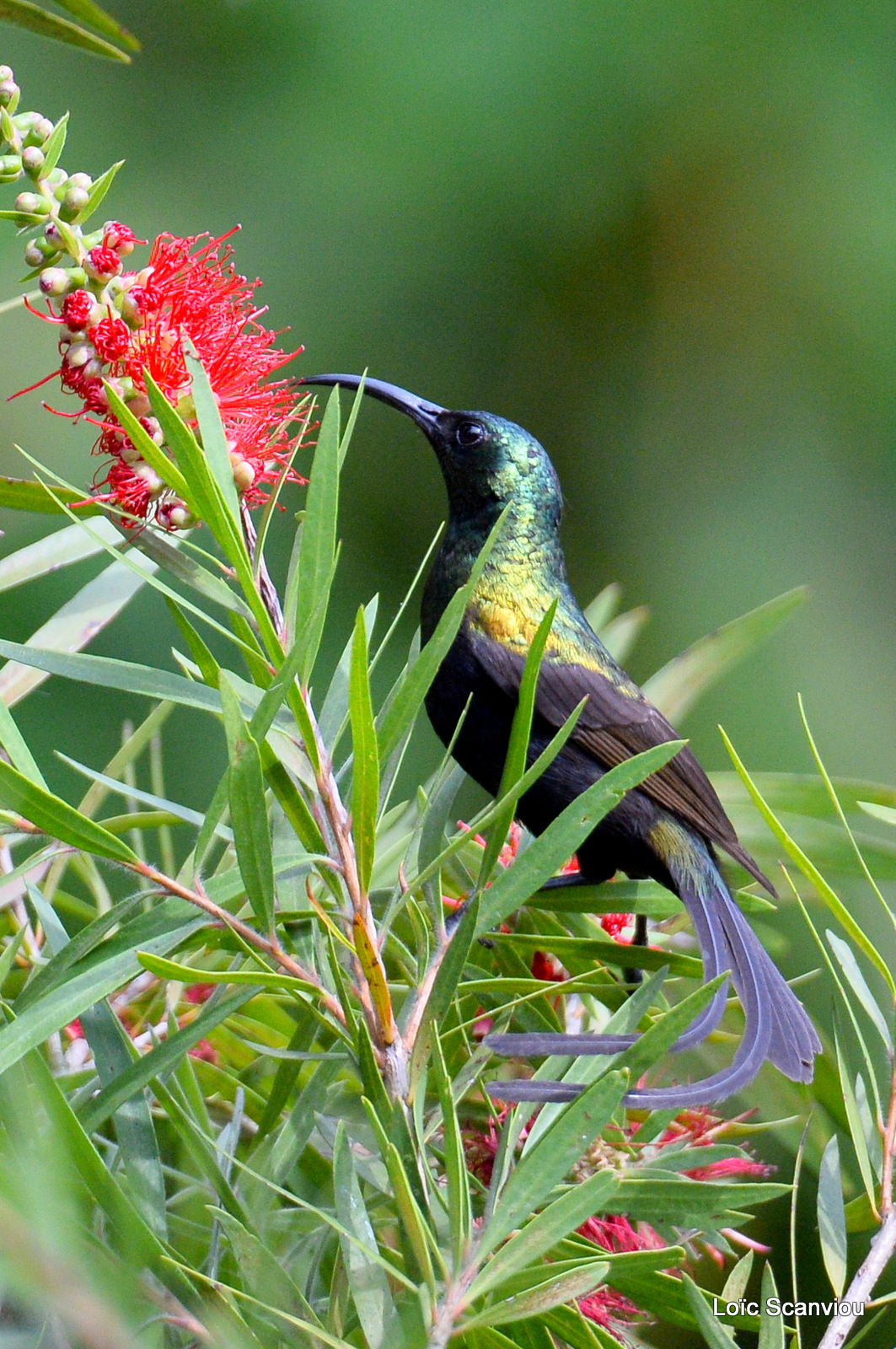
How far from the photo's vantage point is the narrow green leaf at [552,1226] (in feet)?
1.45

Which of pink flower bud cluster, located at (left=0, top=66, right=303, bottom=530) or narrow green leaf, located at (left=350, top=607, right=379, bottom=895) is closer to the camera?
narrow green leaf, located at (left=350, top=607, right=379, bottom=895)

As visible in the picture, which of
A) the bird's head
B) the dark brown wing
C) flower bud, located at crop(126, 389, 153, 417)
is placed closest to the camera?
flower bud, located at crop(126, 389, 153, 417)

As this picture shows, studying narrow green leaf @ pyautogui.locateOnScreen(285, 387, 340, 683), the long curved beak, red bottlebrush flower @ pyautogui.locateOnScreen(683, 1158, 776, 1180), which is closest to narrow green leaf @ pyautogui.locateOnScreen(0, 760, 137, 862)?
narrow green leaf @ pyautogui.locateOnScreen(285, 387, 340, 683)

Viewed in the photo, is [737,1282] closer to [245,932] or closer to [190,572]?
[245,932]

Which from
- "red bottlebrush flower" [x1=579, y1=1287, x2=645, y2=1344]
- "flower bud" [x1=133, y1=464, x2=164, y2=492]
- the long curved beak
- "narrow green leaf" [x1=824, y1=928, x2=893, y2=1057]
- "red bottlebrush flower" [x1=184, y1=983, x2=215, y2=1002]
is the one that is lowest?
"red bottlebrush flower" [x1=579, y1=1287, x2=645, y2=1344]

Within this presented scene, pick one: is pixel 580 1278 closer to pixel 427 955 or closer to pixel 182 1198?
pixel 427 955

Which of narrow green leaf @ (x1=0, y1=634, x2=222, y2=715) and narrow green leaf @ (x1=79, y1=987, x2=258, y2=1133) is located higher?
narrow green leaf @ (x1=0, y1=634, x2=222, y2=715)

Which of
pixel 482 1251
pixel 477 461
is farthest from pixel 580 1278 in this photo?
pixel 477 461

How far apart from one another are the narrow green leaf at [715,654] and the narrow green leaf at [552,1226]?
0.61 metres

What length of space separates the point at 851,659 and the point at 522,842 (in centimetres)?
181

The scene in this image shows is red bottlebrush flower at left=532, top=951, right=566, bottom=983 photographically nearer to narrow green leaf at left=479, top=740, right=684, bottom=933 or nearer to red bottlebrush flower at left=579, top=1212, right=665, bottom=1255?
red bottlebrush flower at left=579, top=1212, right=665, bottom=1255

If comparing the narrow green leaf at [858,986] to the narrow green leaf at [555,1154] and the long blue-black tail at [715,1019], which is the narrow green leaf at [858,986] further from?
the narrow green leaf at [555,1154]

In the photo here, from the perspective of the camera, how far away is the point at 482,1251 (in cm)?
45

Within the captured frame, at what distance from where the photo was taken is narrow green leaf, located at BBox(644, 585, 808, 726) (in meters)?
1.01
